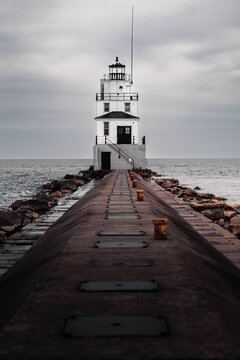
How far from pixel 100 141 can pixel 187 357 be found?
166ft

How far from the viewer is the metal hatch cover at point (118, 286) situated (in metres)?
4.80

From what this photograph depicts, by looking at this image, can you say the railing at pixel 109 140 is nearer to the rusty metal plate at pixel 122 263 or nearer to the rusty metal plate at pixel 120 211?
the rusty metal plate at pixel 120 211

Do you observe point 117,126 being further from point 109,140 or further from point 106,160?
point 106,160

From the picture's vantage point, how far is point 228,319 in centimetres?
423

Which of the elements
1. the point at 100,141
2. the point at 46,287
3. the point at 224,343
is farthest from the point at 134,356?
the point at 100,141

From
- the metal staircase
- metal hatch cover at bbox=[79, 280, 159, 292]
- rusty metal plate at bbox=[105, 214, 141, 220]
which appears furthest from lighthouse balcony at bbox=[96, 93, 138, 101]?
A: metal hatch cover at bbox=[79, 280, 159, 292]

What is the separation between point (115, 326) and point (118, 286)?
1131 millimetres

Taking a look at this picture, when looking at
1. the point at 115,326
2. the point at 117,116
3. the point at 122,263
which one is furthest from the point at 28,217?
the point at 117,116

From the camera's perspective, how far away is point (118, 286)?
16.1 feet

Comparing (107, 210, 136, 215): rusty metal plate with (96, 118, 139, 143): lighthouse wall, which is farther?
(96, 118, 139, 143): lighthouse wall

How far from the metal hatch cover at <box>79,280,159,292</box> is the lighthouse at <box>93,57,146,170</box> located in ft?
146

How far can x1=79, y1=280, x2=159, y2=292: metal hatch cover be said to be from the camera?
4.80 meters

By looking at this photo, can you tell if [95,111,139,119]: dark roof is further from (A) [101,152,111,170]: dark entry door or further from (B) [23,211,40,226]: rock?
(B) [23,211,40,226]: rock

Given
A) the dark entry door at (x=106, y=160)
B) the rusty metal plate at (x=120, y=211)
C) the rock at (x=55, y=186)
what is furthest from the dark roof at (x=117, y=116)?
the rusty metal plate at (x=120, y=211)
